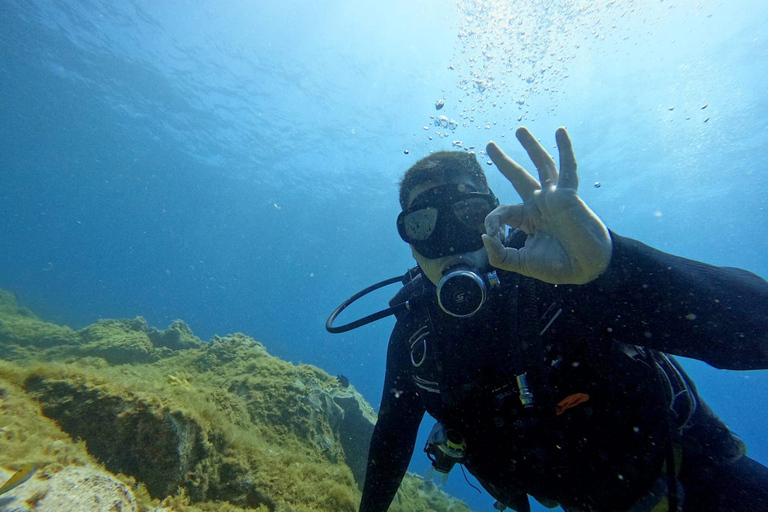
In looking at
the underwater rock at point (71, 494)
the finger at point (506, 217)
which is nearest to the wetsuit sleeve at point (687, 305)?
the finger at point (506, 217)

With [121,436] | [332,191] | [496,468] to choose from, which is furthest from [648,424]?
[332,191]

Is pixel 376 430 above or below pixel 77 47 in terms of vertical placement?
below

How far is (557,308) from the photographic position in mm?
2045

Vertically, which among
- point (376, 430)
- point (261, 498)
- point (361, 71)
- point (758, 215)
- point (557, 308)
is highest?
point (361, 71)

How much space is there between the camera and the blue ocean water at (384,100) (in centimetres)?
1551

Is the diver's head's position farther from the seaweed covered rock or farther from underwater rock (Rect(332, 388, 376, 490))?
the seaweed covered rock

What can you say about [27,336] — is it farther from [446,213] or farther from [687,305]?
[687,305]

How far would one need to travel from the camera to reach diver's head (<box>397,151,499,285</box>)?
2396 mm

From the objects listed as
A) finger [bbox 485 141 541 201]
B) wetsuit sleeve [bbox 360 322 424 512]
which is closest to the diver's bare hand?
finger [bbox 485 141 541 201]

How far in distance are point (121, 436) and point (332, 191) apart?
40.0 meters

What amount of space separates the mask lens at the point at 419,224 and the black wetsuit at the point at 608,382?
1.88 ft

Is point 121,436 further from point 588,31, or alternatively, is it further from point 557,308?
point 588,31

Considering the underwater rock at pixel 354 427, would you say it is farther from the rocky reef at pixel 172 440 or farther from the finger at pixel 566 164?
the finger at pixel 566 164

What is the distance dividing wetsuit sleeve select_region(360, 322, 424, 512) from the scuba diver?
334 millimetres
